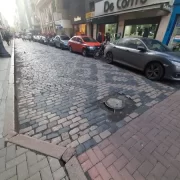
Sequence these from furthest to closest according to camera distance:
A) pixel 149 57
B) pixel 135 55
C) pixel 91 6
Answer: pixel 91 6 < pixel 135 55 < pixel 149 57

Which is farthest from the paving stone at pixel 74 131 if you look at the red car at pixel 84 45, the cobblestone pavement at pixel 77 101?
the red car at pixel 84 45

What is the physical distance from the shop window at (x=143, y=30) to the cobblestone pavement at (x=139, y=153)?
9.66 m

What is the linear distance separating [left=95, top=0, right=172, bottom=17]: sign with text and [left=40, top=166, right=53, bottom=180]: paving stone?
1121 centimetres

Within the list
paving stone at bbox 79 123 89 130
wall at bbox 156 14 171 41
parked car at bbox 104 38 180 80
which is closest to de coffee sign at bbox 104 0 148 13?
wall at bbox 156 14 171 41

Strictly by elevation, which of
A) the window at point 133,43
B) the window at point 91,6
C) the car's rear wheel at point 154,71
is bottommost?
the car's rear wheel at point 154,71

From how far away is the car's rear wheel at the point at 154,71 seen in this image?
490cm

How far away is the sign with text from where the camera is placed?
910cm

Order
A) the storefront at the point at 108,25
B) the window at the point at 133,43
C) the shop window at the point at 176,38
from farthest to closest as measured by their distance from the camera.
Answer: the storefront at the point at 108,25 → the shop window at the point at 176,38 → the window at the point at 133,43

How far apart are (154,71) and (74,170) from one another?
4926 millimetres

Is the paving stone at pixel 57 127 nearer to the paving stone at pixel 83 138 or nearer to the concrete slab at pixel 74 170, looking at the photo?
the paving stone at pixel 83 138

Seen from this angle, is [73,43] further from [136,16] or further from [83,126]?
[83,126]

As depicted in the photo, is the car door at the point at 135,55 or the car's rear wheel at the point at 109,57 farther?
the car's rear wheel at the point at 109,57

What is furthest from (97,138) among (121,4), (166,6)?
(121,4)

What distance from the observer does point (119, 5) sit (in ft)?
36.5
